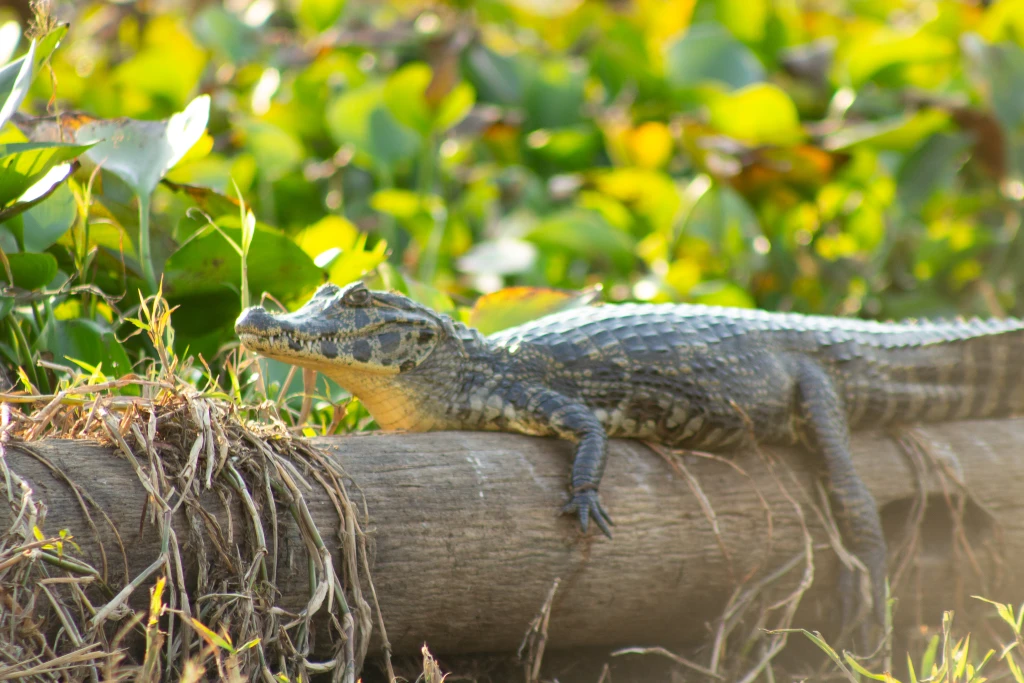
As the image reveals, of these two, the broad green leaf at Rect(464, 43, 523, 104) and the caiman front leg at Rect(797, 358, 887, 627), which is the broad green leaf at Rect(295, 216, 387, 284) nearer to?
the caiman front leg at Rect(797, 358, 887, 627)

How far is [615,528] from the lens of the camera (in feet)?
7.82

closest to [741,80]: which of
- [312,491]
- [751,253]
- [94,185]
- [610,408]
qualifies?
[751,253]

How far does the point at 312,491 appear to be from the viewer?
6.77ft

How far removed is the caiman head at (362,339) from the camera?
7.48 ft

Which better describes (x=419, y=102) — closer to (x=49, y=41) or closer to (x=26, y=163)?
(x=49, y=41)

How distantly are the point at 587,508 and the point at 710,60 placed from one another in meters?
3.91

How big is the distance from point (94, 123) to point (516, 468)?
4.89 ft

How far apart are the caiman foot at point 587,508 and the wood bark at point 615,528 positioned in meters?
0.03

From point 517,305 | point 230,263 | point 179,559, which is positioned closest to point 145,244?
point 230,263

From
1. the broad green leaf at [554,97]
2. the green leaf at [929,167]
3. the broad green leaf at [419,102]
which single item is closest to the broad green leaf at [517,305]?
the broad green leaf at [419,102]

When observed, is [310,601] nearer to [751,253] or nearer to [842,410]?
[842,410]

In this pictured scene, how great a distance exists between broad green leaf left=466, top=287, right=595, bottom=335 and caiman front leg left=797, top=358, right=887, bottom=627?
853 mm

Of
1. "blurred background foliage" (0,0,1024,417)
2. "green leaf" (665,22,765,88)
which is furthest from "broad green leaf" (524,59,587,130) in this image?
"green leaf" (665,22,765,88)

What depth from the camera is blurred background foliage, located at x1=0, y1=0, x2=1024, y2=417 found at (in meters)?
4.55
